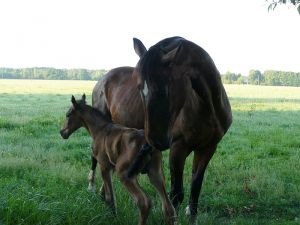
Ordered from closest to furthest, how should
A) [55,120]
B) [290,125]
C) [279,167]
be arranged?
1. [279,167]
2. [55,120]
3. [290,125]

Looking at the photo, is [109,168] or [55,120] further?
[55,120]

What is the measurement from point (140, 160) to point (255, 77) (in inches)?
3030

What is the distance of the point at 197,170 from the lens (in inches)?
219

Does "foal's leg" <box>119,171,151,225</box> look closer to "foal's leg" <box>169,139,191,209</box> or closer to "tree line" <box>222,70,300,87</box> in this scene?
"foal's leg" <box>169,139,191,209</box>

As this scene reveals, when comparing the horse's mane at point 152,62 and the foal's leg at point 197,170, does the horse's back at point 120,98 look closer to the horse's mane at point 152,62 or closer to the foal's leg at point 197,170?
the foal's leg at point 197,170

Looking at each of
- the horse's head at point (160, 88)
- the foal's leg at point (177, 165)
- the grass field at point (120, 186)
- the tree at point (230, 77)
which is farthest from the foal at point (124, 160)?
the tree at point (230, 77)

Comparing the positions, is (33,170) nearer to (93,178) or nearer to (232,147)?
(93,178)

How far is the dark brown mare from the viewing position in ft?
12.8

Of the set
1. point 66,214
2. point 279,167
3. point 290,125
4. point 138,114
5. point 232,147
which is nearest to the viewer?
point 66,214

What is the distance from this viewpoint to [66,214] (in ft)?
14.7

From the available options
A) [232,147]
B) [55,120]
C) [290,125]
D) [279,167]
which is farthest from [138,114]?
[290,125]

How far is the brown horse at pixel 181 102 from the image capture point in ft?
12.7

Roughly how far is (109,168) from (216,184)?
2.55 meters

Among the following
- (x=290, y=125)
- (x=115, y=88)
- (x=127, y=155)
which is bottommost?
(x=290, y=125)
